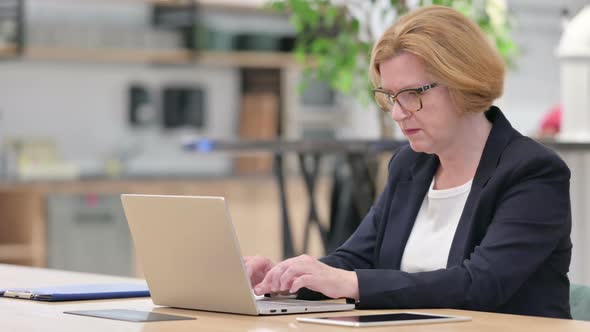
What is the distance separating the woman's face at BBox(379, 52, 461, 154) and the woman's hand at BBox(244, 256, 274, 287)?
35 centimetres

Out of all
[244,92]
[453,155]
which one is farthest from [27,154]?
[453,155]

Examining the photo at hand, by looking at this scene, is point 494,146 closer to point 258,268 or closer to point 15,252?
point 258,268

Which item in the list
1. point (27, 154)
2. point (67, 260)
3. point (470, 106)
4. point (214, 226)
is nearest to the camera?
point (214, 226)

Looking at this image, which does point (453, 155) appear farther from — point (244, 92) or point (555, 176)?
point (244, 92)

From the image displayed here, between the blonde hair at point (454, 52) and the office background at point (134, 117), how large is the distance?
4827 mm

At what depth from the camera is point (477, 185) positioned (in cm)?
214

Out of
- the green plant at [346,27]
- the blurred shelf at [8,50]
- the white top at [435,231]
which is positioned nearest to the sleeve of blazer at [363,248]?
the white top at [435,231]

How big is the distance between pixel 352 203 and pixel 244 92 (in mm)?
4273

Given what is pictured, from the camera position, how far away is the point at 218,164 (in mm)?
8680

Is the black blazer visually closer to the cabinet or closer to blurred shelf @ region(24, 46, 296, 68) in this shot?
the cabinet

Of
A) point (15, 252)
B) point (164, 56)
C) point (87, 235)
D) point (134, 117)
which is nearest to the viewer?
point (15, 252)

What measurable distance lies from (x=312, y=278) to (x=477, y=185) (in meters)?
0.41

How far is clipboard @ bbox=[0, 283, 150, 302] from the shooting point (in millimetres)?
2146

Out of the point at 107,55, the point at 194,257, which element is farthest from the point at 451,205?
the point at 107,55
